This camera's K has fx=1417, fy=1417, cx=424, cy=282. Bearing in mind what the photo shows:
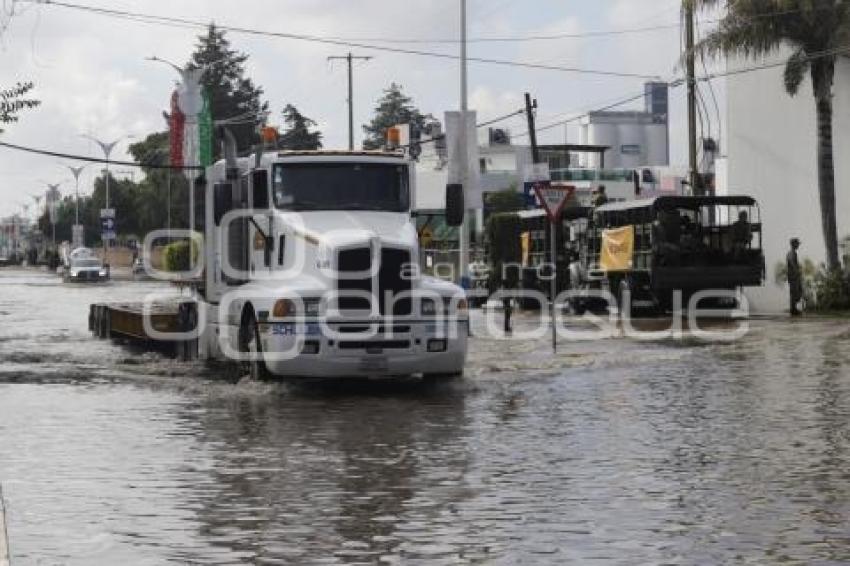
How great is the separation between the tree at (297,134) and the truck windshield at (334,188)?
112 meters

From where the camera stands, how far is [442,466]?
464 inches

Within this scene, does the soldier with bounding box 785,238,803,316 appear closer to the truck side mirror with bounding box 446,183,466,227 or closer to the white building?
the truck side mirror with bounding box 446,183,466,227

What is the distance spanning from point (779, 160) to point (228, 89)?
103 meters

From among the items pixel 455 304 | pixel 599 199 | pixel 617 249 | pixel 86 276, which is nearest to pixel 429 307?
pixel 455 304

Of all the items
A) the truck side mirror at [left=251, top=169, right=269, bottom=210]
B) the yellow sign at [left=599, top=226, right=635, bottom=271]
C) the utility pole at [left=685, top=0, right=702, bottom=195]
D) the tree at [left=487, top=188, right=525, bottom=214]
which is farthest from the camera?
the tree at [left=487, top=188, right=525, bottom=214]

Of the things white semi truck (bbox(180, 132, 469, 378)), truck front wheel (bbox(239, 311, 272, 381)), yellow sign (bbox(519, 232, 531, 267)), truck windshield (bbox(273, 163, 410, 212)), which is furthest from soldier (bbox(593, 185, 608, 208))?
truck front wheel (bbox(239, 311, 272, 381))

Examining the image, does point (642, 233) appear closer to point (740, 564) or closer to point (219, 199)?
point (219, 199)

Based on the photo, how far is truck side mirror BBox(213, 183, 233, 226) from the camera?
19.7 meters

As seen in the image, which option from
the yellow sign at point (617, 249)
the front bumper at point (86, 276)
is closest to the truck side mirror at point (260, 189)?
the yellow sign at point (617, 249)

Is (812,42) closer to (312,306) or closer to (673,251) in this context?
(673,251)

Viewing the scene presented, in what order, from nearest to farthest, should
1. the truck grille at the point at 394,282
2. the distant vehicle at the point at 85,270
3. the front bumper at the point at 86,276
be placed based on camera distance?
the truck grille at the point at 394,282
the front bumper at the point at 86,276
the distant vehicle at the point at 85,270

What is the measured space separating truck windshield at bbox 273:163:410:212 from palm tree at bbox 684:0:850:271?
1749 centimetres

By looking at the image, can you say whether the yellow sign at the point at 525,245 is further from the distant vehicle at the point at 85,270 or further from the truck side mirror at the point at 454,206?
the distant vehicle at the point at 85,270

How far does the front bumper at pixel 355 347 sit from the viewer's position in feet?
55.4
